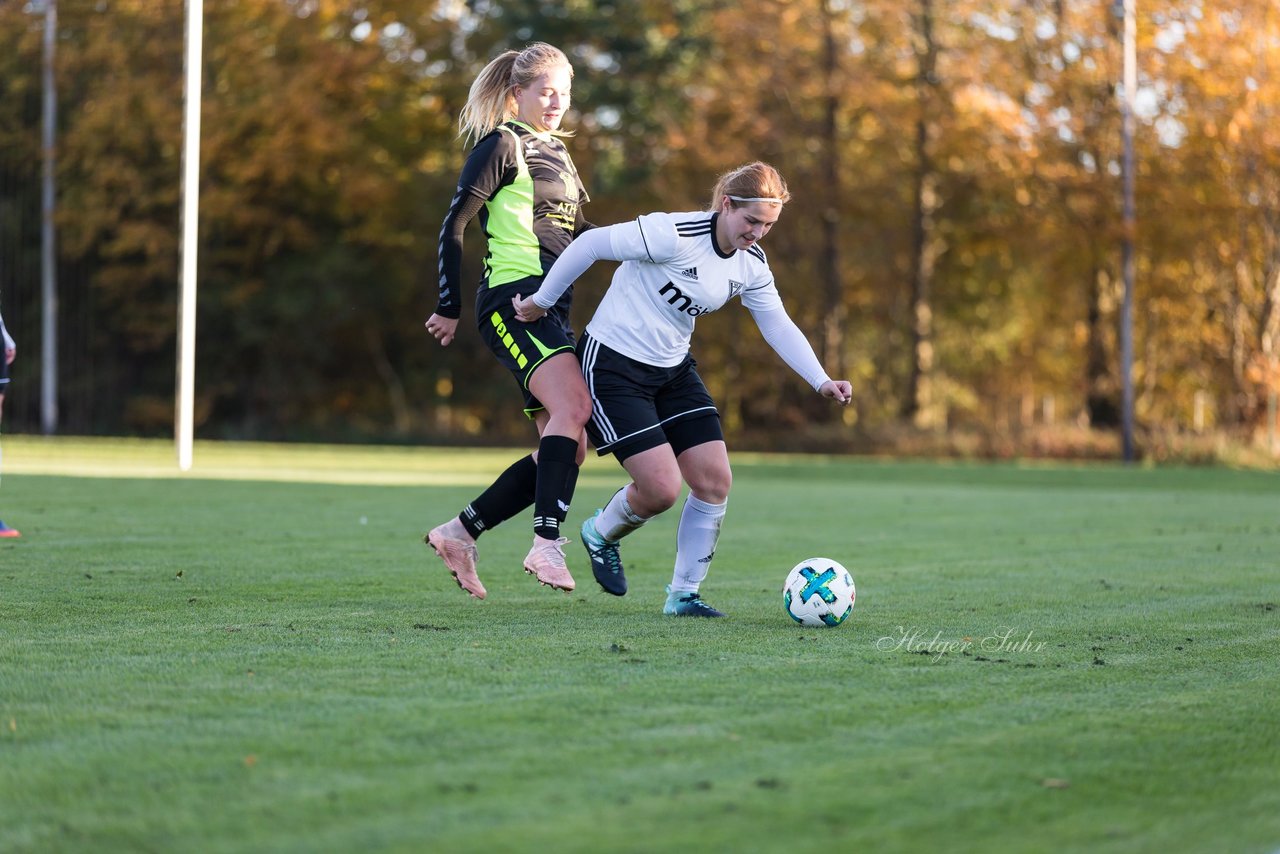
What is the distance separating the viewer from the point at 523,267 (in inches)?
251

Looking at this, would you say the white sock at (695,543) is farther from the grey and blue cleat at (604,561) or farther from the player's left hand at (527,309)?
the player's left hand at (527,309)

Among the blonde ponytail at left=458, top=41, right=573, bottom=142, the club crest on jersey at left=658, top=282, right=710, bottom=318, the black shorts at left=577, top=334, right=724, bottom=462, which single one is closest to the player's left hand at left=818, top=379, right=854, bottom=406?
the black shorts at left=577, top=334, right=724, bottom=462

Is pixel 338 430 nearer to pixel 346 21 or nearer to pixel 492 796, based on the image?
pixel 346 21

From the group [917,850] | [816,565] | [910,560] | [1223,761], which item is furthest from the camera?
[910,560]

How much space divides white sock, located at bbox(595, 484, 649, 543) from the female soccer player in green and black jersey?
0.17 meters

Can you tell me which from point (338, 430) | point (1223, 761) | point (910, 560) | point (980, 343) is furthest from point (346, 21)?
point (1223, 761)

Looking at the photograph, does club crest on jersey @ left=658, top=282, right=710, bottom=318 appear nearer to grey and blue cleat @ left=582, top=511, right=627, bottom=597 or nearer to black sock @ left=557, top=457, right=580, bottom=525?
black sock @ left=557, top=457, right=580, bottom=525

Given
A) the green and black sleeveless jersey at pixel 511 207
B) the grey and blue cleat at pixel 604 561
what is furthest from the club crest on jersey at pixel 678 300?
the grey and blue cleat at pixel 604 561

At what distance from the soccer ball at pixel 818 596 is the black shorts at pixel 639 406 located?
0.64 meters

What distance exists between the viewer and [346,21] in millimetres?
34875

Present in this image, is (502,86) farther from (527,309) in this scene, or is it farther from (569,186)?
(527,309)

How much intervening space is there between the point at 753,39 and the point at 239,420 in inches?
577

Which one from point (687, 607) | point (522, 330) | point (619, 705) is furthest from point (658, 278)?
point (619, 705)

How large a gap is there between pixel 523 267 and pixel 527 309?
291mm
